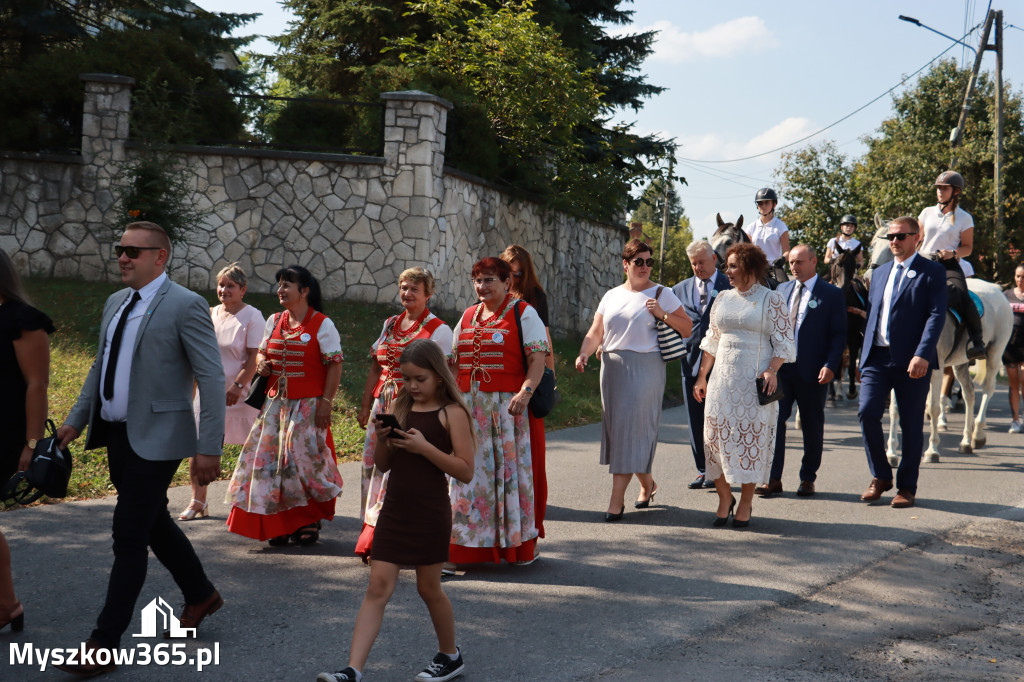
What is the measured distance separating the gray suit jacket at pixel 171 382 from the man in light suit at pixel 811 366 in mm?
5390

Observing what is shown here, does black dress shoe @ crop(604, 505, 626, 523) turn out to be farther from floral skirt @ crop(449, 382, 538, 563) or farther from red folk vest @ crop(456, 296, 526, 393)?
red folk vest @ crop(456, 296, 526, 393)

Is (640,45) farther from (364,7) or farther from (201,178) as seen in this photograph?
(201,178)

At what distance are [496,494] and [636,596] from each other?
109 cm

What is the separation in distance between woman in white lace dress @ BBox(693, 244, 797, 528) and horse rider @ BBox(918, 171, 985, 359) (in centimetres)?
430

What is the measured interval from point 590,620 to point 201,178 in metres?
12.7

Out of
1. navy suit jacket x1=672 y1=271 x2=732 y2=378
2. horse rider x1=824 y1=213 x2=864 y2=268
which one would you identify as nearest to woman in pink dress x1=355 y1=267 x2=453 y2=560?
navy suit jacket x1=672 y1=271 x2=732 y2=378

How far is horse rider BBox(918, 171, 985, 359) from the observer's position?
1084 centimetres

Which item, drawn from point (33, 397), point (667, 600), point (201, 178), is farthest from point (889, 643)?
point (201, 178)

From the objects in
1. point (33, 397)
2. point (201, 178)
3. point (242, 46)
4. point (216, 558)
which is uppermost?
point (242, 46)

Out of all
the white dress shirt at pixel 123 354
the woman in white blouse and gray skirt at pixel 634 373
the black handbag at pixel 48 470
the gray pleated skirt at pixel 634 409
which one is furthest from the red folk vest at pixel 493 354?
the black handbag at pixel 48 470

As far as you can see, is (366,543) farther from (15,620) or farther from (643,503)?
(643,503)

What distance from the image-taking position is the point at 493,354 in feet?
20.8

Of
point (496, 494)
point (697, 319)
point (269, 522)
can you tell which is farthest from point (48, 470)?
point (697, 319)

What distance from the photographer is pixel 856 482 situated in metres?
9.28
